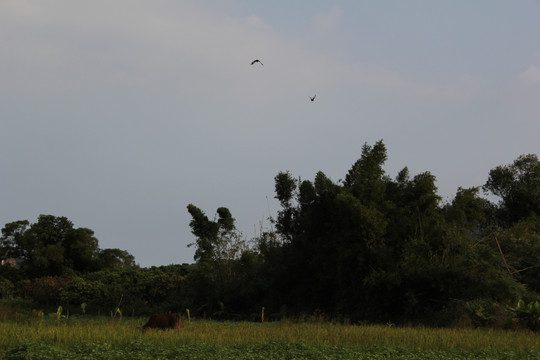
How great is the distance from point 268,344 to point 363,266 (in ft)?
32.8

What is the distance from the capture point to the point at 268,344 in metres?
12.9

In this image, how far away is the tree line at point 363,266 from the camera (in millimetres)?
20453

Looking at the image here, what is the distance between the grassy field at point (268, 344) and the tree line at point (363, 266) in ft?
13.2

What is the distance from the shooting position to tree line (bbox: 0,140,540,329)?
20453 mm

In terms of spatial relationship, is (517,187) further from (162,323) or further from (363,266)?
(162,323)

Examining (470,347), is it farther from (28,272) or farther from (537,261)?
(28,272)

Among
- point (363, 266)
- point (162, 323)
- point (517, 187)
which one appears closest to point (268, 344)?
point (162, 323)

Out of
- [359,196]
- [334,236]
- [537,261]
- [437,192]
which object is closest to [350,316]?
[334,236]

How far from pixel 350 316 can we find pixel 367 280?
67.8 inches

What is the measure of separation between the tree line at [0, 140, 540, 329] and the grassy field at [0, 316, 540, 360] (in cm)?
401

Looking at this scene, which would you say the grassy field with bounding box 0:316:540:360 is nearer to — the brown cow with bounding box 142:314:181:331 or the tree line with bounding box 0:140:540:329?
the brown cow with bounding box 142:314:181:331

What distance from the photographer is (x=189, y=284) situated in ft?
93.7

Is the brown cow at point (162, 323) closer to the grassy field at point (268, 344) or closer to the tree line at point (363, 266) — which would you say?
the grassy field at point (268, 344)

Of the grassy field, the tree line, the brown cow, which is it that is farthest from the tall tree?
the brown cow
